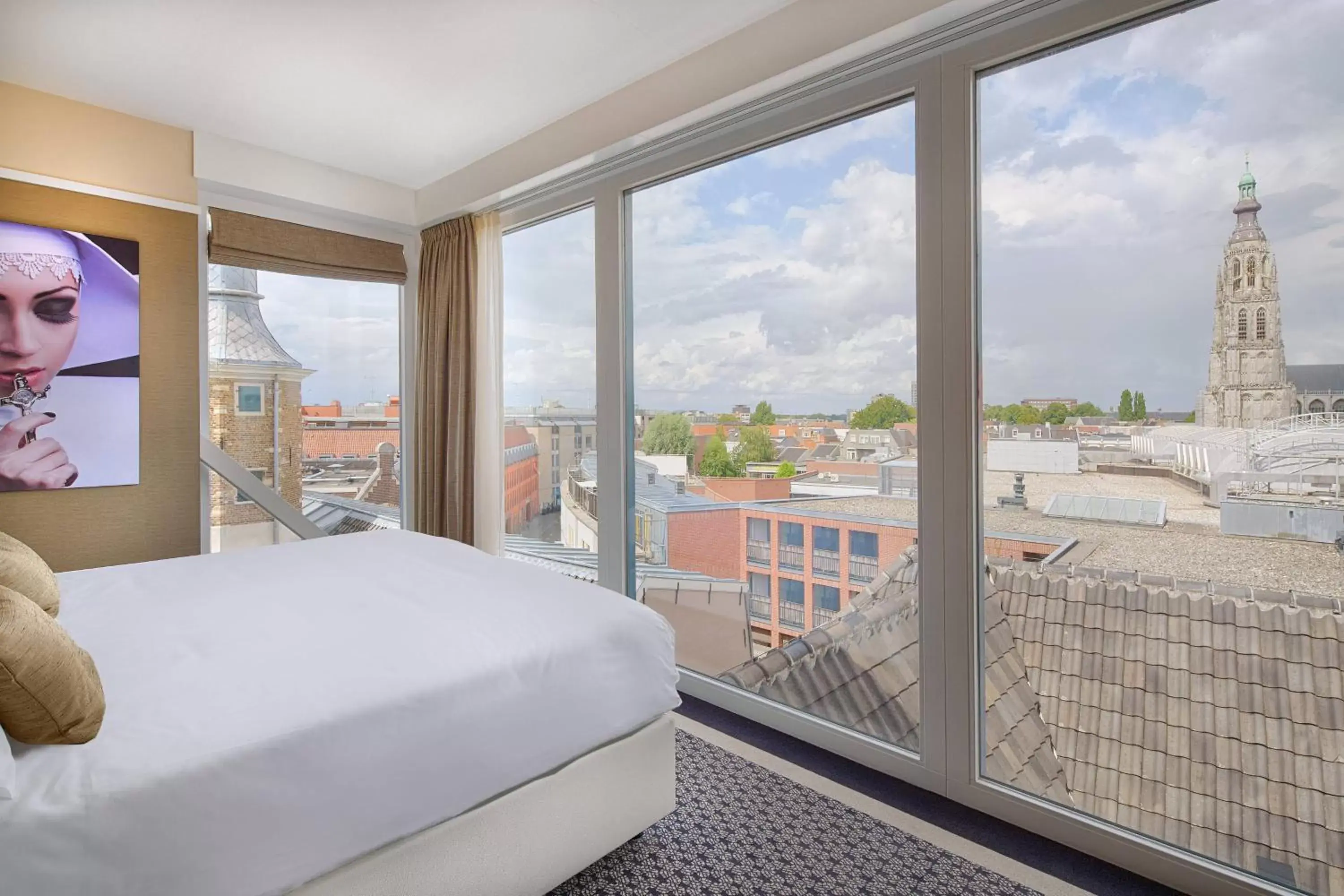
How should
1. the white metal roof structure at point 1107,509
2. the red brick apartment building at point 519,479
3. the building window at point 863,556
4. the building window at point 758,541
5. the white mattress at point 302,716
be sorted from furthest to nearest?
the red brick apartment building at point 519,479 < the building window at point 758,541 < the building window at point 863,556 < the white metal roof structure at point 1107,509 < the white mattress at point 302,716

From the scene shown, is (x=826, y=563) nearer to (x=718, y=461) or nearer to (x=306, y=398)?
(x=718, y=461)

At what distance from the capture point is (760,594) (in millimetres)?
2660

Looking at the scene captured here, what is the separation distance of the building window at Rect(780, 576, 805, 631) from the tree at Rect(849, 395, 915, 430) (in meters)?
0.66

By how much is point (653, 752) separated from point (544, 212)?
9.02 feet

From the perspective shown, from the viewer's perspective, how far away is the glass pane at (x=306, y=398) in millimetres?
3543

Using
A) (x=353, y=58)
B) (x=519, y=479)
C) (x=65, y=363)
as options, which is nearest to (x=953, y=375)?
(x=519, y=479)

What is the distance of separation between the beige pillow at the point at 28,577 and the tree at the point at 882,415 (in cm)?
233

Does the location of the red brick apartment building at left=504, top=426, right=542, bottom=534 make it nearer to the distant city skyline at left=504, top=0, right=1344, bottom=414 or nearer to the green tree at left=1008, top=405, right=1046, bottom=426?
the distant city skyline at left=504, top=0, right=1344, bottom=414

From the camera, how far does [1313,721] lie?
1.54 metres

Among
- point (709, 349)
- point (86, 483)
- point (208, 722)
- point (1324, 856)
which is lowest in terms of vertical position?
point (1324, 856)

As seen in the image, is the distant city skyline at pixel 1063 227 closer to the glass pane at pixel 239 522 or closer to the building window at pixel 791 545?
the building window at pixel 791 545

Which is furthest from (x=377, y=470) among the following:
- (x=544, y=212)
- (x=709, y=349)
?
(x=709, y=349)

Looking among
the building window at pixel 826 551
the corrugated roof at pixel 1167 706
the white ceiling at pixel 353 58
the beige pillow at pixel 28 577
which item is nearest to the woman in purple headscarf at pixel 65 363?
the white ceiling at pixel 353 58

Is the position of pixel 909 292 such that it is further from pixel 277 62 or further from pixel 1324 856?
pixel 277 62
